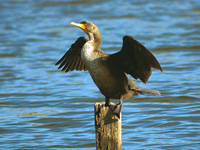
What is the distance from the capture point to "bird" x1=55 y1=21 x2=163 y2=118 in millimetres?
4867

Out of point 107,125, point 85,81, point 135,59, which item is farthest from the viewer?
point 85,81

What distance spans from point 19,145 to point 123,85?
7.75 feet

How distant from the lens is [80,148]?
21.2 ft

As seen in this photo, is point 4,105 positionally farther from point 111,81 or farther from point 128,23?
point 128,23

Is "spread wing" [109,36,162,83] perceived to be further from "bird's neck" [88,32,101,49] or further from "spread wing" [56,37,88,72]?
"spread wing" [56,37,88,72]

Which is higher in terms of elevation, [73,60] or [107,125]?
[73,60]

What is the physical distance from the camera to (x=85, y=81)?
10.2 metres

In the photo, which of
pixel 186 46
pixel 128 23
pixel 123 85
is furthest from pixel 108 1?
pixel 123 85

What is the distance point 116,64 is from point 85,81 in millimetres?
5213

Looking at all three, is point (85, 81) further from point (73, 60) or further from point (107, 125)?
point (107, 125)

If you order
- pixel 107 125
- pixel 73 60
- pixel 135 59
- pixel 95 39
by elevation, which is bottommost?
pixel 107 125

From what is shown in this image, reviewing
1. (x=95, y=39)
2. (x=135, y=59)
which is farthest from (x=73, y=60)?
(x=135, y=59)

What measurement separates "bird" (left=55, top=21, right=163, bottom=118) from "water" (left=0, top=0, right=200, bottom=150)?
5.14 ft

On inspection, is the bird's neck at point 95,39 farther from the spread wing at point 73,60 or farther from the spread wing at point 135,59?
the spread wing at point 73,60
